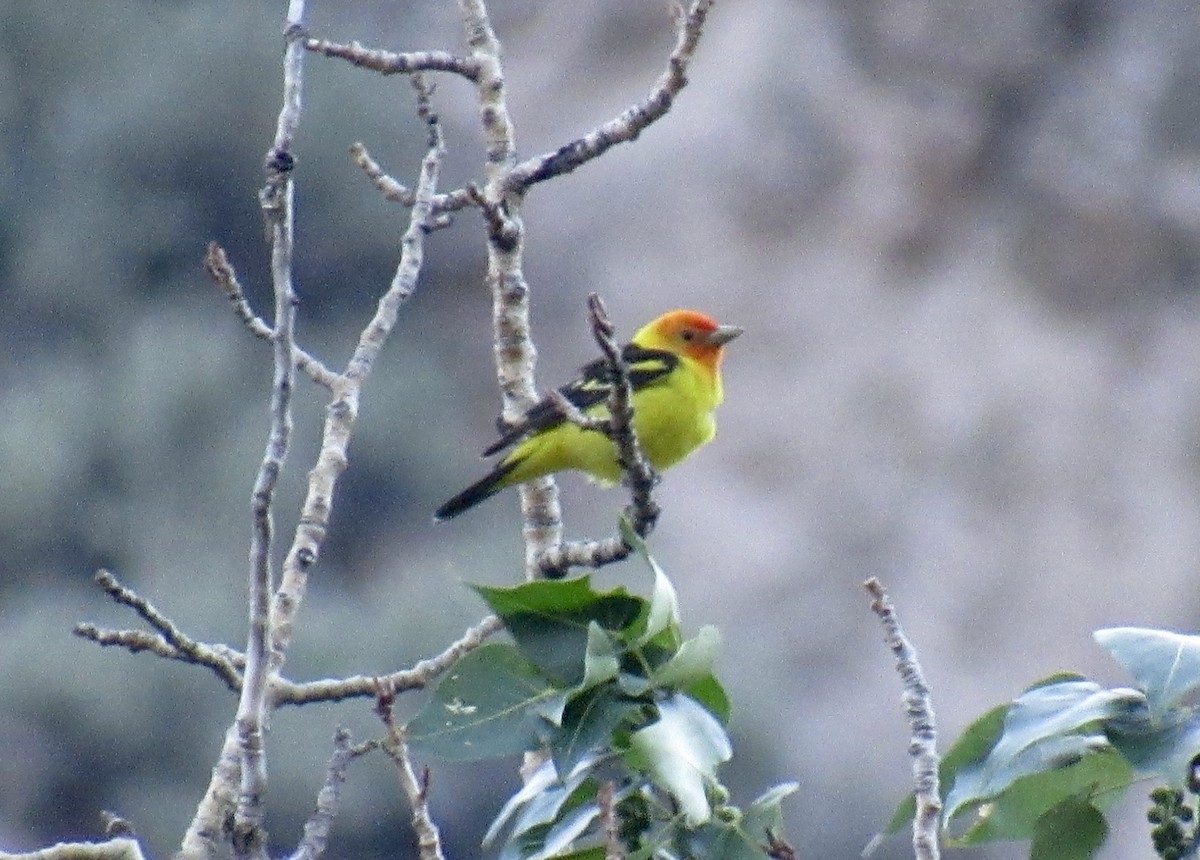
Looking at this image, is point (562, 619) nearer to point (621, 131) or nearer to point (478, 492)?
point (621, 131)

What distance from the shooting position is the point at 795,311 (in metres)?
20.9

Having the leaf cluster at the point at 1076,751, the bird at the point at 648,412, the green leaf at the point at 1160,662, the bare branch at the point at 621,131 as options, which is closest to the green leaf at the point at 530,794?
the leaf cluster at the point at 1076,751

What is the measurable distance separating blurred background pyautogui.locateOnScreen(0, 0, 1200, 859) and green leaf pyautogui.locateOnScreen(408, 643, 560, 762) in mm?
13574

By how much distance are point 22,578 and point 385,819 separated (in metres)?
4.31

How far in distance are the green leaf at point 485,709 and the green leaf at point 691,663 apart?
0.37ft

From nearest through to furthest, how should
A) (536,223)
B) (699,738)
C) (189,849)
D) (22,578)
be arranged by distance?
(699,738)
(189,849)
(22,578)
(536,223)

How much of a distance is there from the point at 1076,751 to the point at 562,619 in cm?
53

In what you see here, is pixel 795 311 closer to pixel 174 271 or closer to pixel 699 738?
pixel 174 271

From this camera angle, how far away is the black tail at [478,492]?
4.79 m

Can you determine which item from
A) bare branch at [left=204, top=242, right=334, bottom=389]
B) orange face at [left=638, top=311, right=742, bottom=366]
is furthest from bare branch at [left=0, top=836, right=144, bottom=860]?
orange face at [left=638, top=311, right=742, bottom=366]

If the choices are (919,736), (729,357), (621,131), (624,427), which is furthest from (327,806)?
(729,357)

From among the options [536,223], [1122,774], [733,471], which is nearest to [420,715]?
[1122,774]

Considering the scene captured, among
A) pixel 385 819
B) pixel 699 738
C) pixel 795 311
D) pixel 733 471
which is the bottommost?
pixel 699 738

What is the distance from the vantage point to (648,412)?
16.8 ft
